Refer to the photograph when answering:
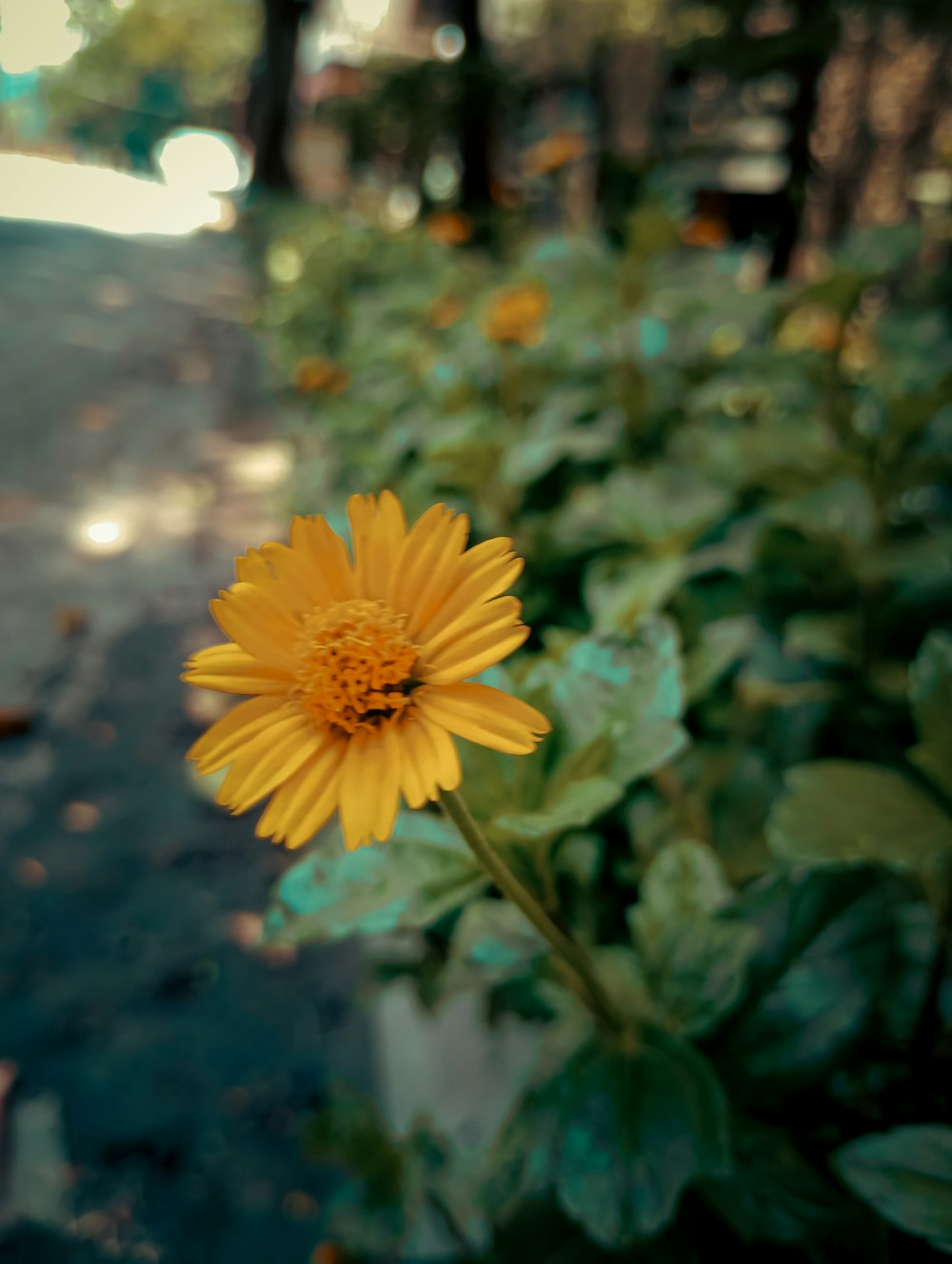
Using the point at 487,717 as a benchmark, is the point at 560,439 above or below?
above

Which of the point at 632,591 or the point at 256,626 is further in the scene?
the point at 632,591

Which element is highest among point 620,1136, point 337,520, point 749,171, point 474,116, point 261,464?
point 749,171

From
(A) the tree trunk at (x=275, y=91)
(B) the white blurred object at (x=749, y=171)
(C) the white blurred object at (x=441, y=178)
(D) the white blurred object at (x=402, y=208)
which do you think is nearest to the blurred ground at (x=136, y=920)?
(D) the white blurred object at (x=402, y=208)

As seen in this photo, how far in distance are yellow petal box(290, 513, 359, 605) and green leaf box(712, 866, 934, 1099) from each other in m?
0.63

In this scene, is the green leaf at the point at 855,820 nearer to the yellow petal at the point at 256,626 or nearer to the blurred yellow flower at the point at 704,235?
the yellow petal at the point at 256,626

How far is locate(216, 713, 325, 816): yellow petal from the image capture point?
26.9 inches

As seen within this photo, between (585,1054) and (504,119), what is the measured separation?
772 cm

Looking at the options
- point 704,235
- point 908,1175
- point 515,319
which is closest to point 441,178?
point 704,235

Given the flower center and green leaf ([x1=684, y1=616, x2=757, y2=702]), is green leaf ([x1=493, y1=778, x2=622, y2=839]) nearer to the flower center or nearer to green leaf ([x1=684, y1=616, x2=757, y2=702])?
the flower center

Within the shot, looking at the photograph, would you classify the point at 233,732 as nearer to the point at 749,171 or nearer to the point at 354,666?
the point at 354,666

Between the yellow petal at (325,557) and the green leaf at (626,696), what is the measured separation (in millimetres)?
274

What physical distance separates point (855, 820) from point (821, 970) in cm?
22

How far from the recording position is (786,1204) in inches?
37.1

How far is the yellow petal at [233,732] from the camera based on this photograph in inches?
27.9
